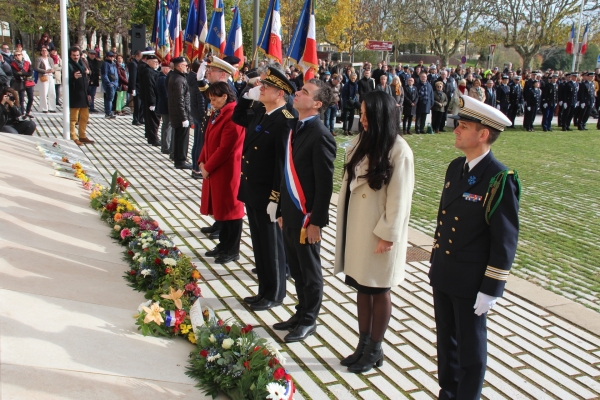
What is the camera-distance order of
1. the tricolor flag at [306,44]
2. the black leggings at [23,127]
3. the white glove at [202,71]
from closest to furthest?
the tricolor flag at [306,44] → the white glove at [202,71] → the black leggings at [23,127]

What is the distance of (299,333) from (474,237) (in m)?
1.78

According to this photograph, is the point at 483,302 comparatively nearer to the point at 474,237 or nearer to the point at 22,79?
the point at 474,237

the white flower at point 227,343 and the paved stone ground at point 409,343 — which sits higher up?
the white flower at point 227,343

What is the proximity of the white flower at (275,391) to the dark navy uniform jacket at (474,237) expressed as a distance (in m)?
1.09

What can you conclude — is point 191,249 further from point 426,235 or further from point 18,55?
point 18,55

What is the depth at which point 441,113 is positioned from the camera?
60.5 ft

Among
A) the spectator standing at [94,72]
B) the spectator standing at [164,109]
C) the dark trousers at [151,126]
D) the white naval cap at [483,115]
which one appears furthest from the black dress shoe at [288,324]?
the spectator standing at [94,72]

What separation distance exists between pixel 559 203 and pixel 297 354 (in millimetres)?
7033

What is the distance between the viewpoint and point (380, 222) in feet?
12.1

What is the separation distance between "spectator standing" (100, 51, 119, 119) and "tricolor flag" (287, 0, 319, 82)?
9.80 meters

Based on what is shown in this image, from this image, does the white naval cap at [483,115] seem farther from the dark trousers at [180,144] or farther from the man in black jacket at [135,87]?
the man in black jacket at [135,87]

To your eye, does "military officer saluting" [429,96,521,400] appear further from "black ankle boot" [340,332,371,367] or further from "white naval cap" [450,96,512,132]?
"black ankle boot" [340,332,371,367]

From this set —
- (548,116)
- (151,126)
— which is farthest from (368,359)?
(548,116)

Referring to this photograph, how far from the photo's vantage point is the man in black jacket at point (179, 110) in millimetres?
10633
